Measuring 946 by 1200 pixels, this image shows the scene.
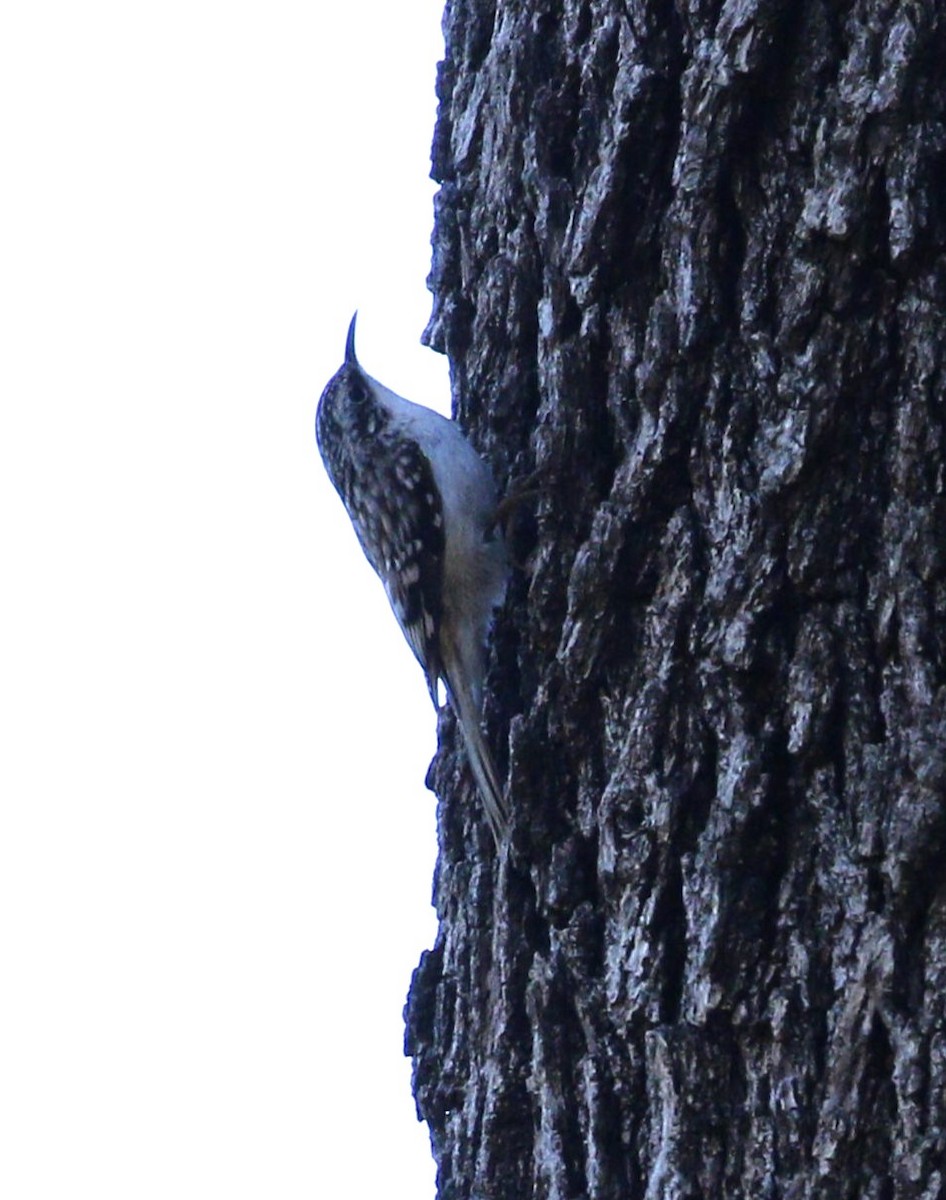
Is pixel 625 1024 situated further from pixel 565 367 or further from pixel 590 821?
pixel 565 367

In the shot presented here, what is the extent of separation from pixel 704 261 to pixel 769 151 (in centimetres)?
14

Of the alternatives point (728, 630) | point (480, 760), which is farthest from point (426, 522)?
point (728, 630)

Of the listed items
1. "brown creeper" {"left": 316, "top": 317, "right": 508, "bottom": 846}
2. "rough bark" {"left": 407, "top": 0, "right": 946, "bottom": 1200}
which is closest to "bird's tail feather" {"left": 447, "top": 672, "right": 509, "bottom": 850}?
"brown creeper" {"left": 316, "top": 317, "right": 508, "bottom": 846}

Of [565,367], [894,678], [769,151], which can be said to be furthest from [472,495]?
[894,678]

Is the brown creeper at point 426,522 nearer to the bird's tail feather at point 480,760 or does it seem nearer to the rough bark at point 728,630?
the bird's tail feather at point 480,760

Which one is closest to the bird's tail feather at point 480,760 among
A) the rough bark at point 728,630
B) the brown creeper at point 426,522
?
the brown creeper at point 426,522

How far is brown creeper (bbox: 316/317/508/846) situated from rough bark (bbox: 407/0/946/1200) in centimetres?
44

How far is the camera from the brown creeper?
3.08 metres

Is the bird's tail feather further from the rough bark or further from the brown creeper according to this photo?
the rough bark

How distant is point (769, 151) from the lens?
1.98m

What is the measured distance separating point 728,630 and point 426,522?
1665 millimetres

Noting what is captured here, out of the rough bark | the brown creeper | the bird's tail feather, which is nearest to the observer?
the rough bark

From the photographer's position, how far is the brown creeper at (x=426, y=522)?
308 cm

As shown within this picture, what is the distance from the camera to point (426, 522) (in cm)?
356
